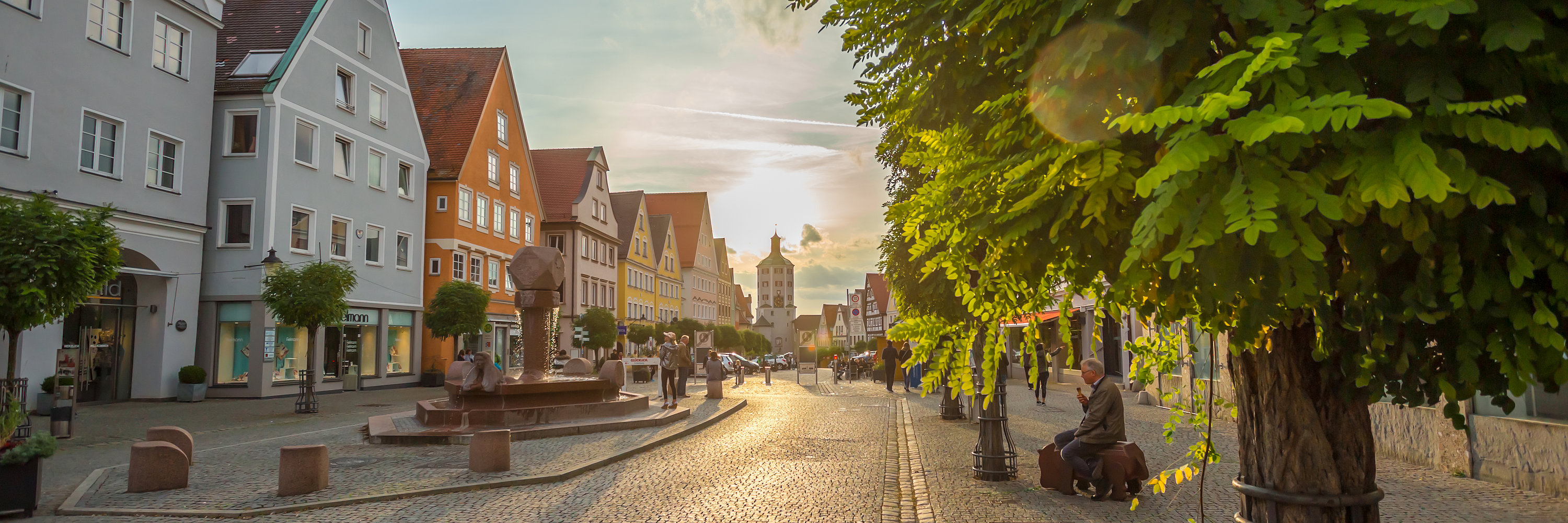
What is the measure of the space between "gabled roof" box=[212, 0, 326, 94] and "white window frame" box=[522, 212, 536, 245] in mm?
17024

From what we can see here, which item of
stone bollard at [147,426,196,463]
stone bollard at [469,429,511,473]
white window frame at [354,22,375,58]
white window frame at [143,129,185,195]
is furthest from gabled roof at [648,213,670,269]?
stone bollard at [469,429,511,473]

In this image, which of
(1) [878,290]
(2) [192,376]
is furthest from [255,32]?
(1) [878,290]

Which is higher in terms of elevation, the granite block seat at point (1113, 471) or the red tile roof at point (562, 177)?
the red tile roof at point (562, 177)

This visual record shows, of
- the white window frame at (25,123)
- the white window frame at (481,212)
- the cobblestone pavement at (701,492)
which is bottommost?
the cobblestone pavement at (701,492)

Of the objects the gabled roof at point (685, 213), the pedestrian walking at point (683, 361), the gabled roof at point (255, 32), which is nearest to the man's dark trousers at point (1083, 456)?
the pedestrian walking at point (683, 361)

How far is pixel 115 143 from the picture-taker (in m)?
22.2

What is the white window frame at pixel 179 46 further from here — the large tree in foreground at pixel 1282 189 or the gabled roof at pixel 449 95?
the large tree in foreground at pixel 1282 189

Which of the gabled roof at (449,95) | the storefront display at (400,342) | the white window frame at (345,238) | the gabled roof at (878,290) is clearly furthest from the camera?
the gabled roof at (878,290)

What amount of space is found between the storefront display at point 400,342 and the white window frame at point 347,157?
554 cm

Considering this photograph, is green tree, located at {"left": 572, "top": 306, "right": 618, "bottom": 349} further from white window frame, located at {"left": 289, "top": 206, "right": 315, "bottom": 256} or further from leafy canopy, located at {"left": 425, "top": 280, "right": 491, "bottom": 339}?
white window frame, located at {"left": 289, "top": 206, "right": 315, "bottom": 256}

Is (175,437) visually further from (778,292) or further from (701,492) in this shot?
(778,292)

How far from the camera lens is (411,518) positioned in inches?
311

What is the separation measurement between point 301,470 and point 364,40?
27.3m

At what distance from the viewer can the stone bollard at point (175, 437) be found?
35.7 ft
